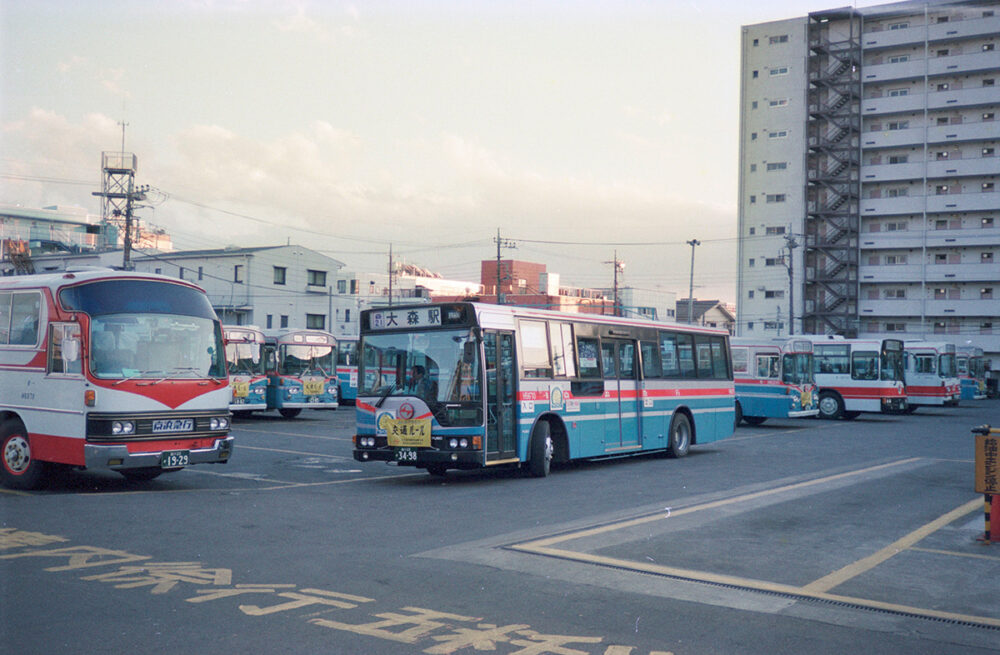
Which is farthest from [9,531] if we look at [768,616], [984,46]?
[984,46]

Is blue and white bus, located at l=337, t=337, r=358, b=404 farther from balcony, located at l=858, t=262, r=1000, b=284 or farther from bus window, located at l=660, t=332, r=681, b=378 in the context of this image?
balcony, located at l=858, t=262, r=1000, b=284

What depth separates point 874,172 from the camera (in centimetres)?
7525

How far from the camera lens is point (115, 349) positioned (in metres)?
12.1

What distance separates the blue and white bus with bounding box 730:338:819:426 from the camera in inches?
1145

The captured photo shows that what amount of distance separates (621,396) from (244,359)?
50.0ft

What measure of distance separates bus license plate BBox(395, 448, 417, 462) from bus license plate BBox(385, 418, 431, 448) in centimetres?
7

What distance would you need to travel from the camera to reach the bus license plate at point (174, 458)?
40.0 ft

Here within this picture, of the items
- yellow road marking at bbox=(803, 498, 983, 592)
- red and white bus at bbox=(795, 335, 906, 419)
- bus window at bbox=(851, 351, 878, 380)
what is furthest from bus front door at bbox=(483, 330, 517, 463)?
bus window at bbox=(851, 351, 878, 380)

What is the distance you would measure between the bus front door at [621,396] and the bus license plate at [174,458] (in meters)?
7.69

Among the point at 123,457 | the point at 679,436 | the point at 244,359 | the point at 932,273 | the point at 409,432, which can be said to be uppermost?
the point at 932,273

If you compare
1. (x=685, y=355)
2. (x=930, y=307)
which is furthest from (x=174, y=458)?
(x=930, y=307)

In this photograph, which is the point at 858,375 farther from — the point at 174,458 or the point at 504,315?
the point at 174,458

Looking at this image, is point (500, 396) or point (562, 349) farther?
point (562, 349)

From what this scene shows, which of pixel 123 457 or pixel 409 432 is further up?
pixel 409 432
